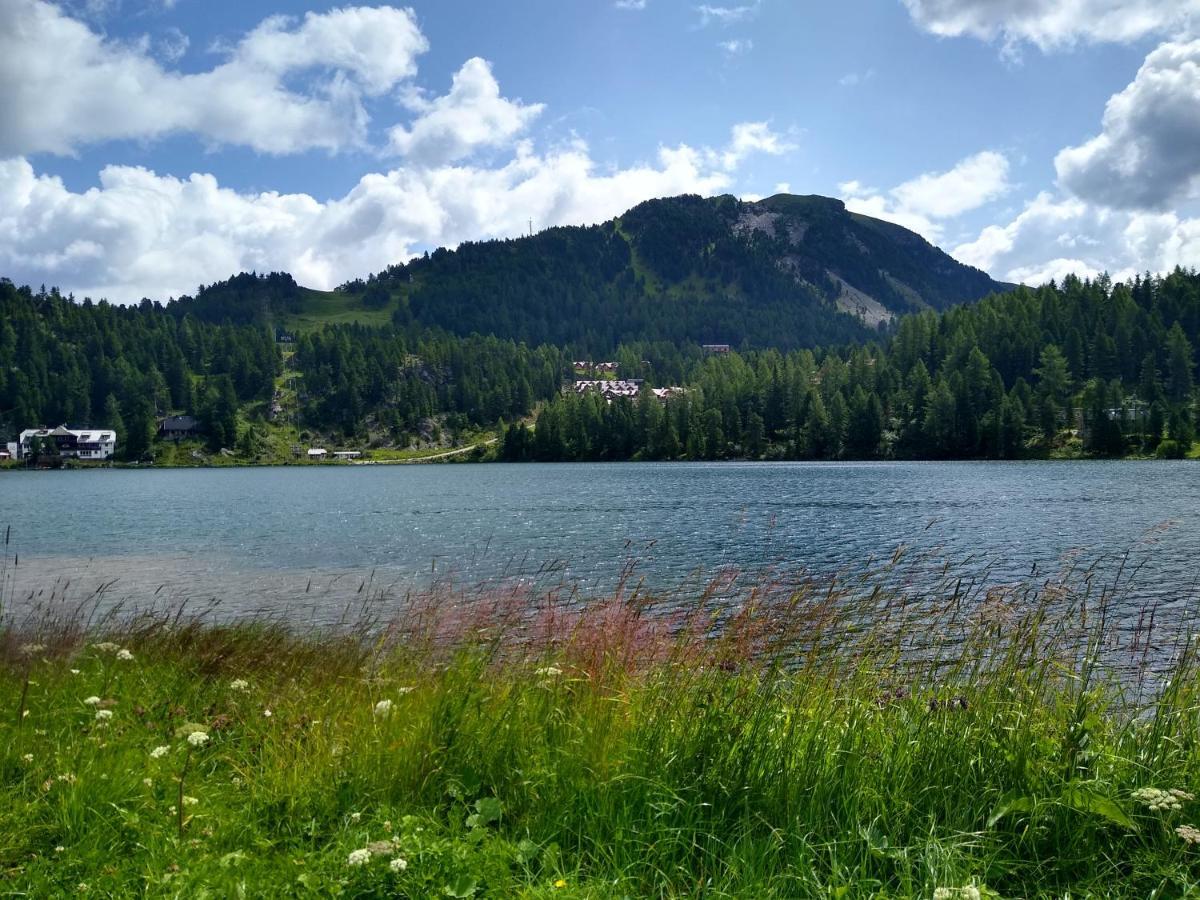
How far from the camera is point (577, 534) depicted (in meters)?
53.0

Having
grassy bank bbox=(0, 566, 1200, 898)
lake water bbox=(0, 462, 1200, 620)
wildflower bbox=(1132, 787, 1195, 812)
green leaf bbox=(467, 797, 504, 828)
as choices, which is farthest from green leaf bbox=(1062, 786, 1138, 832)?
green leaf bbox=(467, 797, 504, 828)

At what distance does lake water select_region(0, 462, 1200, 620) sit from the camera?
34438 millimetres

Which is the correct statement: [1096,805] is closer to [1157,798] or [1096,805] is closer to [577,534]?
[1157,798]

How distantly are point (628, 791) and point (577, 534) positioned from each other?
1839 inches

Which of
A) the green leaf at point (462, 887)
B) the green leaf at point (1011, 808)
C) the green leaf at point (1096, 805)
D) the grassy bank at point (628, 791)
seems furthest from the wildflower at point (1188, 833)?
the green leaf at point (462, 887)

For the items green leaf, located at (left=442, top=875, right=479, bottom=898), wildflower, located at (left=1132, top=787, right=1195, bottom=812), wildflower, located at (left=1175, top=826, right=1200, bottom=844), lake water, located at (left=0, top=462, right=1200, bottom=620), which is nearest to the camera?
green leaf, located at (left=442, top=875, right=479, bottom=898)

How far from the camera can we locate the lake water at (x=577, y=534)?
3444 centimetres

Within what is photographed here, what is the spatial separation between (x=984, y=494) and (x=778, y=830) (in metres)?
84.7

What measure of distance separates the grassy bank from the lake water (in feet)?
9.42

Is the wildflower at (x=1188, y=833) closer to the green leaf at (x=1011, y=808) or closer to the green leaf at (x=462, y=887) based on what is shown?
the green leaf at (x=1011, y=808)

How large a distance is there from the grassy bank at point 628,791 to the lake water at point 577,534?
2871mm

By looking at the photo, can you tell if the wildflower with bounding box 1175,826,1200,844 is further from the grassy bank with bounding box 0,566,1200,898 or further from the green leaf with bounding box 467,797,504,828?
the green leaf with bounding box 467,797,504,828

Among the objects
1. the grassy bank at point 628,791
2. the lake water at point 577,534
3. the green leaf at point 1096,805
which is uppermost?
the green leaf at point 1096,805

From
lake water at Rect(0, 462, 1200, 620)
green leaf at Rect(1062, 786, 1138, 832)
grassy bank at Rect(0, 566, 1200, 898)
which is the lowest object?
lake water at Rect(0, 462, 1200, 620)
